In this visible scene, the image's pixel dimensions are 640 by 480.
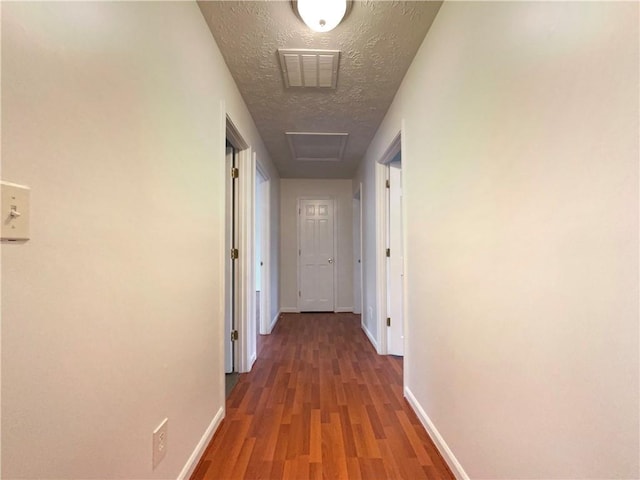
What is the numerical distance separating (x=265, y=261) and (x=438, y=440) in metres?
2.68

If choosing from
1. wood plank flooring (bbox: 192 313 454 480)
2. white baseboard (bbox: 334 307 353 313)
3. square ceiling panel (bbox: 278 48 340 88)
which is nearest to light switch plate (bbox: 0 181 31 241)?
wood plank flooring (bbox: 192 313 454 480)

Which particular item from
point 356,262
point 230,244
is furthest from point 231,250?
point 356,262

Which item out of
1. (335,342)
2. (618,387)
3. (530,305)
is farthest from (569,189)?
(335,342)

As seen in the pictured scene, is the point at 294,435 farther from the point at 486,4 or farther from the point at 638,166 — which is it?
the point at 486,4

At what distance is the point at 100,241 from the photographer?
2.60 feet

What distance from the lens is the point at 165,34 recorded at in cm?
113

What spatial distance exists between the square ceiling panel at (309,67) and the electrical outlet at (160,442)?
199 cm

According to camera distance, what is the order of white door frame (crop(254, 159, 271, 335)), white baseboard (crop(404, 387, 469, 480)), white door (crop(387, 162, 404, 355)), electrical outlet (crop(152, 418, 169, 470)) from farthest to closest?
white door frame (crop(254, 159, 271, 335)) < white door (crop(387, 162, 404, 355)) < white baseboard (crop(404, 387, 469, 480)) < electrical outlet (crop(152, 418, 169, 470))

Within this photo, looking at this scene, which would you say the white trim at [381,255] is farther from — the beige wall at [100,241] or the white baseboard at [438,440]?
the beige wall at [100,241]

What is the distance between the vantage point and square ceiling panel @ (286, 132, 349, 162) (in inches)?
119

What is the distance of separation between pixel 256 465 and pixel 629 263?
1.65 metres

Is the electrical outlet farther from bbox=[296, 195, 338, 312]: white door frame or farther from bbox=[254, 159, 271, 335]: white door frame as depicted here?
bbox=[296, 195, 338, 312]: white door frame

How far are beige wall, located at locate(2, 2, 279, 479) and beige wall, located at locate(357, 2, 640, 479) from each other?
4.02ft

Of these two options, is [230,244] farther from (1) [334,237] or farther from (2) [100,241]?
(1) [334,237]
